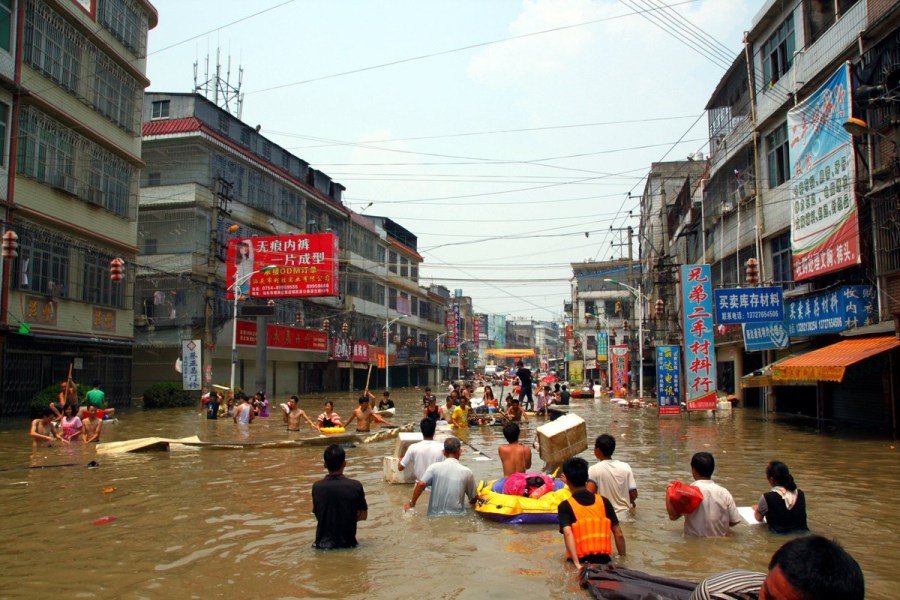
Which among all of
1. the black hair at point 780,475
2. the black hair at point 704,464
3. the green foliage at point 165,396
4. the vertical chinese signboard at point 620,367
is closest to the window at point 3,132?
the green foliage at point 165,396

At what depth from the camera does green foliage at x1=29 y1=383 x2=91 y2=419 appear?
22.9 m

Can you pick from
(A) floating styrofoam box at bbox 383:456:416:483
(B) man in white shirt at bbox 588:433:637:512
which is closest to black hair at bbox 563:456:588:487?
(B) man in white shirt at bbox 588:433:637:512

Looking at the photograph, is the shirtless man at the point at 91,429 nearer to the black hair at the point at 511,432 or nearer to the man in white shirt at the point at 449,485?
the man in white shirt at the point at 449,485

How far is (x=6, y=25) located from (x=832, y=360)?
2717 centimetres

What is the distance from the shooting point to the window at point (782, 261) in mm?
25094

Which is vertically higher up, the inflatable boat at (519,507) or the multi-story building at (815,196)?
the multi-story building at (815,196)

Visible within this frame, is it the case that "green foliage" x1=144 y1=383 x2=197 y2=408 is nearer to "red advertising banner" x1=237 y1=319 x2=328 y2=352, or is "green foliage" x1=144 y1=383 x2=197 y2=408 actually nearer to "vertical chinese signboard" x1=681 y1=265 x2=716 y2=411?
"red advertising banner" x1=237 y1=319 x2=328 y2=352

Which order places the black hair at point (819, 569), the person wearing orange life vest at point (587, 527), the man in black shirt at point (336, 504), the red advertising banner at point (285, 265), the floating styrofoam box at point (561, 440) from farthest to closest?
1. the red advertising banner at point (285, 265)
2. the floating styrofoam box at point (561, 440)
3. the man in black shirt at point (336, 504)
4. the person wearing orange life vest at point (587, 527)
5. the black hair at point (819, 569)

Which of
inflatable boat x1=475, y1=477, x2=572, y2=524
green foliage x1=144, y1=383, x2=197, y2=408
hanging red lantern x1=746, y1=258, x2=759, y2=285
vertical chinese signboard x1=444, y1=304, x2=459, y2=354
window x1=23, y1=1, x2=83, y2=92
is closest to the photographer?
inflatable boat x1=475, y1=477, x2=572, y2=524

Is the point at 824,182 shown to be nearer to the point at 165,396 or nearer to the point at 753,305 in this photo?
the point at 753,305

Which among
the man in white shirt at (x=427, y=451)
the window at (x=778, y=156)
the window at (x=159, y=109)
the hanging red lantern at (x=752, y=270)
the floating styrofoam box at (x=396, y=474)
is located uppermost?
the window at (x=159, y=109)

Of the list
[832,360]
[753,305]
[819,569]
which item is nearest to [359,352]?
[753,305]

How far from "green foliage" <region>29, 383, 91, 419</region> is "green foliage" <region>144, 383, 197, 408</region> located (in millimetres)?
8845

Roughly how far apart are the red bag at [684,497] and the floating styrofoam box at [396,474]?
17.7 ft
